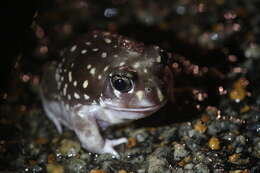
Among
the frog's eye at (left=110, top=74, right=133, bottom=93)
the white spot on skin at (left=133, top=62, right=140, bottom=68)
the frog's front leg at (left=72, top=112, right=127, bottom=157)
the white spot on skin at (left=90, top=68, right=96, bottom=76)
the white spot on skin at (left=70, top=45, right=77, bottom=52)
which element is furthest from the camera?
the white spot on skin at (left=70, top=45, right=77, bottom=52)

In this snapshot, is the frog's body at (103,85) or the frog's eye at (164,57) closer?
the frog's body at (103,85)

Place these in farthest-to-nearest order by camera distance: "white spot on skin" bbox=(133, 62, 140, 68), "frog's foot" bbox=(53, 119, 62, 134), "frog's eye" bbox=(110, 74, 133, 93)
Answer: "frog's foot" bbox=(53, 119, 62, 134) < "white spot on skin" bbox=(133, 62, 140, 68) < "frog's eye" bbox=(110, 74, 133, 93)

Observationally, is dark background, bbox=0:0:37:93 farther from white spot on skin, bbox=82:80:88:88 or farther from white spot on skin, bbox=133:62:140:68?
white spot on skin, bbox=133:62:140:68

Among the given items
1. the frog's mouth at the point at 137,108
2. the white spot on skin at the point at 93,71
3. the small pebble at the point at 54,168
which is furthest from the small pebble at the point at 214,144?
the small pebble at the point at 54,168

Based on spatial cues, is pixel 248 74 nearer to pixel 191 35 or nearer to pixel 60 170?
pixel 191 35

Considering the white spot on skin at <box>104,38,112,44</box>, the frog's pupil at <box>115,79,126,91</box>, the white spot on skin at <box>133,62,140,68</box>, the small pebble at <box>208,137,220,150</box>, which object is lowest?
the small pebble at <box>208,137,220,150</box>

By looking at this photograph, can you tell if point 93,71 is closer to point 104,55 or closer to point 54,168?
point 104,55

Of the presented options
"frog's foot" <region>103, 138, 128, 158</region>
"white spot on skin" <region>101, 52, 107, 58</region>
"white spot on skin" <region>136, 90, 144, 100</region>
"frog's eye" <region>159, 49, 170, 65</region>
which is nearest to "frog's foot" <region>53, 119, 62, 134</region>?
"frog's foot" <region>103, 138, 128, 158</region>

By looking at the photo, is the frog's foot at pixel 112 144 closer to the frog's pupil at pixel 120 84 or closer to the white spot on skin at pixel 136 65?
the frog's pupil at pixel 120 84
